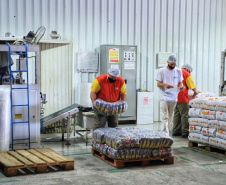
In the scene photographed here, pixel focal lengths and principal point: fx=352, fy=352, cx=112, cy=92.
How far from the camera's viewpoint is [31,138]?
758 cm

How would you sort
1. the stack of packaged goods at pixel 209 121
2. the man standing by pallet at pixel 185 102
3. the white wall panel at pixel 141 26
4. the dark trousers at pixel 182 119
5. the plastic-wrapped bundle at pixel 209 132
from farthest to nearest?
the white wall panel at pixel 141 26, the dark trousers at pixel 182 119, the man standing by pallet at pixel 185 102, the plastic-wrapped bundle at pixel 209 132, the stack of packaged goods at pixel 209 121

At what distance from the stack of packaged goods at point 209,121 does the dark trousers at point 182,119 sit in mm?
1331

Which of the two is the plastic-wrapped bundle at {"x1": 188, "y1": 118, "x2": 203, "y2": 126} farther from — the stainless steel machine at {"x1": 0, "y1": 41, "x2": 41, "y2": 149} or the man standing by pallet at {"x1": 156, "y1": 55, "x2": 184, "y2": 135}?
the stainless steel machine at {"x1": 0, "y1": 41, "x2": 41, "y2": 149}

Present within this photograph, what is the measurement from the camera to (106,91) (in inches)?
292

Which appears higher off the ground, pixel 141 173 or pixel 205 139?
pixel 205 139

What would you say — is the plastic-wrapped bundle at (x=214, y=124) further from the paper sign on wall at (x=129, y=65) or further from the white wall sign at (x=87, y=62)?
the white wall sign at (x=87, y=62)

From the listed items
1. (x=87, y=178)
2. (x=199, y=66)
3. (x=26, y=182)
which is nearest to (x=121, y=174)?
(x=87, y=178)

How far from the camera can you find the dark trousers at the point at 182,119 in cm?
933

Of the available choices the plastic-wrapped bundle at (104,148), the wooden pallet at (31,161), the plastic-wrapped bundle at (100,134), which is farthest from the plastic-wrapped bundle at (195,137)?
the wooden pallet at (31,161)

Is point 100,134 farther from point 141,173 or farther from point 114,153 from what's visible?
point 141,173

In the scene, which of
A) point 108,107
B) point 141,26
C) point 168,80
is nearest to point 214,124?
point 168,80

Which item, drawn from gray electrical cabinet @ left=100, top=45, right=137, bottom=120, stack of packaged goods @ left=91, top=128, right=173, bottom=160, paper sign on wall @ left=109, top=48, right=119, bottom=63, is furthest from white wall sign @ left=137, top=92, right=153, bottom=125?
stack of packaged goods @ left=91, top=128, right=173, bottom=160

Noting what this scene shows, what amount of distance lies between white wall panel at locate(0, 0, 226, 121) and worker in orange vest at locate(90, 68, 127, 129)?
403cm

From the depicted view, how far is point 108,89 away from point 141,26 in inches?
215
